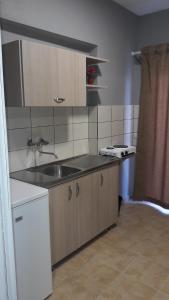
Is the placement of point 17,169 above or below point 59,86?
below

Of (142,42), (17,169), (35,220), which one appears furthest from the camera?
(142,42)

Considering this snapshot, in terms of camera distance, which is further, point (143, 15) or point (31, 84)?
point (143, 15)

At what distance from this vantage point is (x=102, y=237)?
2.60 metres

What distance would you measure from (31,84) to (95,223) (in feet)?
4.80

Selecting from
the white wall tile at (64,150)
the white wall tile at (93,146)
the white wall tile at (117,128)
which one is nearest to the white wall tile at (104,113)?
the white wall tile at (117,128)

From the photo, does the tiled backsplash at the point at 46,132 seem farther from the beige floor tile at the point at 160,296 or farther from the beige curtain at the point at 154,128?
the beige floor tile at the point at 160,296

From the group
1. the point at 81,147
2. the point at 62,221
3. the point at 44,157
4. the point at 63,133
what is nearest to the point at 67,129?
the point at 63,133

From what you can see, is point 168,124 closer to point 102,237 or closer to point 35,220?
point 102,237

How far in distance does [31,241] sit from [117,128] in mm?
1976

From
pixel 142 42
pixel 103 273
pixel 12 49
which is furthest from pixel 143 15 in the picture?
pixel 103 273

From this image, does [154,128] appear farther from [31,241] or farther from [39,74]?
[31,241]

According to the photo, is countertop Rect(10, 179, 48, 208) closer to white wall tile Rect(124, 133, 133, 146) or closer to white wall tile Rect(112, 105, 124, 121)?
white wall tile Rect(112, 105, 124, 121)

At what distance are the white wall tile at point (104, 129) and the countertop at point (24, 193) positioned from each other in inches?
51.5

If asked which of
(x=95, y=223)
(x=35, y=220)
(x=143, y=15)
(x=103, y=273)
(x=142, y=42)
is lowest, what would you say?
(x=103, y=273)
